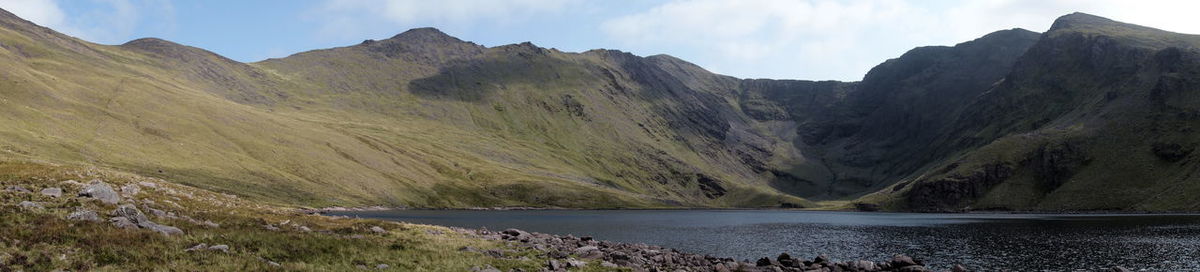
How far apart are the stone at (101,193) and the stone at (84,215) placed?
4.42 meters

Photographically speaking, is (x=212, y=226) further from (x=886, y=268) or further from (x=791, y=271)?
(x=886, y=268)

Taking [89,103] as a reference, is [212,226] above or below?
below

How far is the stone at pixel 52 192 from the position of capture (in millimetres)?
32781

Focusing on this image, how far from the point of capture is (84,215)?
29047 millimetres

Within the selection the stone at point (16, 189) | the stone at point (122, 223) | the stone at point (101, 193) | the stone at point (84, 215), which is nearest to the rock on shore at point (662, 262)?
the stone at point (122, 223)

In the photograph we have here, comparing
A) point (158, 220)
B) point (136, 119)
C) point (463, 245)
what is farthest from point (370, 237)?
point (136, 119)

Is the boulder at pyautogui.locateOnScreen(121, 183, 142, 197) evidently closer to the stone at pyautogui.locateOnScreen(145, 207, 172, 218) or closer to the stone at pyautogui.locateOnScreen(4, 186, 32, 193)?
the stone at pyautogui.locateOnScreen(145, 207, 172, 218)

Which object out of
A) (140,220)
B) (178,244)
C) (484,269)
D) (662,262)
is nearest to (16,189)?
(140,220)

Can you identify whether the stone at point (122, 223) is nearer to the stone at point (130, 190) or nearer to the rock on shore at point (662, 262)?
the stone at point (130, 190)

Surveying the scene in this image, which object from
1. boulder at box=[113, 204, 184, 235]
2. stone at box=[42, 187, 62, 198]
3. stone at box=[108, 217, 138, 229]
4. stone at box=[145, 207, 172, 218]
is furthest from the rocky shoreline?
stone at box=[42, 187, 62, 198]

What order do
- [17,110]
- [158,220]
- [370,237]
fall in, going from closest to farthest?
[158,220] → [370,237] → [17,110]

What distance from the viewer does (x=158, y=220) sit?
3198 cm

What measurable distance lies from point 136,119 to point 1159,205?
295367mm

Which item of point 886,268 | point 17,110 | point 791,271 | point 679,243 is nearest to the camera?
point 791,271
